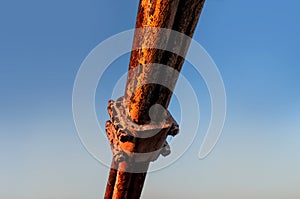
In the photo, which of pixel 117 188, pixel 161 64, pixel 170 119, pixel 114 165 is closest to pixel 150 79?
pixel 161 64

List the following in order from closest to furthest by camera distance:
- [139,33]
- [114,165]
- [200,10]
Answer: [200,10]
[139,33]
[114,165]

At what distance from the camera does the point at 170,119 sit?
1.86 metres

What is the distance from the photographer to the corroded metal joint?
5.97ft

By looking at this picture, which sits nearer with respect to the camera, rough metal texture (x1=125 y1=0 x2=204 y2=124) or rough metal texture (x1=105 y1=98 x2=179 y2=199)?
rough metal texture (x1=125 y1=0 x2=204 y2=124)

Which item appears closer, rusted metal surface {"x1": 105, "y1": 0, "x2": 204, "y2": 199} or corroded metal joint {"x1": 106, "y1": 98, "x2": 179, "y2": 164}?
rusted metal surface {"x1": 105, "y1": 0, "x2": 204, "y2": 199}

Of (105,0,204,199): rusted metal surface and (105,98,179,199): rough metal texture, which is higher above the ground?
(105,0,204,199): rusted metal surface

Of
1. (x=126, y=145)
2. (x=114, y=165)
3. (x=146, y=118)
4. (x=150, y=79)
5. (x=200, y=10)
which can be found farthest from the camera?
(x=114, y=165)

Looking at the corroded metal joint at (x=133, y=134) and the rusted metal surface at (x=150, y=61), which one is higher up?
the rusted metal surface at (x=150, y=61)

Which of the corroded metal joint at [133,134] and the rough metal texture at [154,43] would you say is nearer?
the rough metal texture at [154,43]

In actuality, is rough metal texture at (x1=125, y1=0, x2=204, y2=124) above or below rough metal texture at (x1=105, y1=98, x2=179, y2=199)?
above

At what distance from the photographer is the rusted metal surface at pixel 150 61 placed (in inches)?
52.9

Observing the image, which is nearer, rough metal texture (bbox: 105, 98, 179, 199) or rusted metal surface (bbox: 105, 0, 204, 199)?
→ rusted metal surface (bbox: 105, 0, 204, 199)

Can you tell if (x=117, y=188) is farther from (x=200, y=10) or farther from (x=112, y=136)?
(x=200, y=10)

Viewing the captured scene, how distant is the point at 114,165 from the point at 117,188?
9.7 inches
